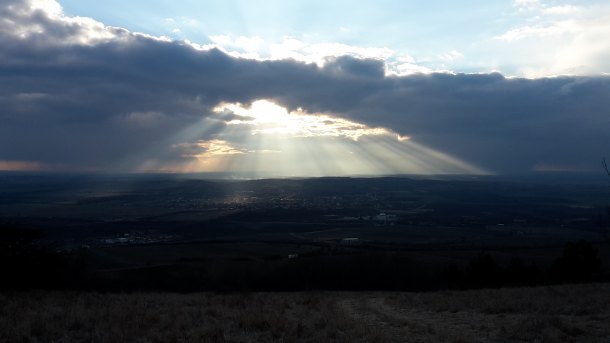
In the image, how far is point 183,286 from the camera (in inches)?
1419

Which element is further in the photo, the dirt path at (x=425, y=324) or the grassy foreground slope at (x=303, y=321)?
the dirt path at (x=425, y=324)

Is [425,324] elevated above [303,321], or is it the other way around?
[303,321]

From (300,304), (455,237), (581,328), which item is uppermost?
(581,328)

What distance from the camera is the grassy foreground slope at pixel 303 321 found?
9.92m

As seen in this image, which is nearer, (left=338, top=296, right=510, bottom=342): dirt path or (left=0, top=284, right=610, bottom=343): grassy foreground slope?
(left=0, top=284, right=610, bottom=343): grassy foreground slope

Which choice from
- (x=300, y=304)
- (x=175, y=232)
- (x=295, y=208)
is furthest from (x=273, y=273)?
(x=295, y=208)

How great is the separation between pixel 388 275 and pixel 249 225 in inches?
2008

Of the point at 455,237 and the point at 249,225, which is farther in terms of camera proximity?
the point at 249,225

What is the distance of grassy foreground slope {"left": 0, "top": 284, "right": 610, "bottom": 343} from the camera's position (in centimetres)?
992

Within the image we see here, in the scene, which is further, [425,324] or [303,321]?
[425,324]

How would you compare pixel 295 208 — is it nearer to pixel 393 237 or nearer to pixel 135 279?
pixel 393 237

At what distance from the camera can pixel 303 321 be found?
1202 centimetres

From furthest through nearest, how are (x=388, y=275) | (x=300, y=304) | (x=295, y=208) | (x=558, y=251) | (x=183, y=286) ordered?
(x=295, y=208)
(x=558, y=251)
(x=388, y=275)
(x=183, y=286)
(x=300, y=304)

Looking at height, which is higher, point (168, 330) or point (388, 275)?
point (168, 330)
